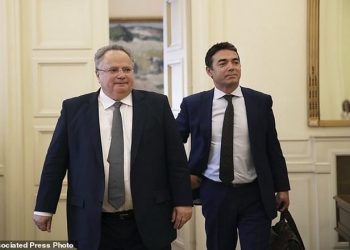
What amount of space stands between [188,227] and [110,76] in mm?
2010

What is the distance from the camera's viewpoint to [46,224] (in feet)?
7.09

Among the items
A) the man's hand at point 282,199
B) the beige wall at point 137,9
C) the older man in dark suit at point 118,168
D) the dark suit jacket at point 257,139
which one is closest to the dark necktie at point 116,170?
the older man in dark suit at point 118,168

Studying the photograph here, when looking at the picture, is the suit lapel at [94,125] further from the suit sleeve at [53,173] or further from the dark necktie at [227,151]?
the dark necktie at [227,151]

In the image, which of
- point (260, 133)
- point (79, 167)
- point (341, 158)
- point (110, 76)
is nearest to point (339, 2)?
point (341, 158)

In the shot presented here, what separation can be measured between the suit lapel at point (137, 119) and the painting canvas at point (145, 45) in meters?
3.36

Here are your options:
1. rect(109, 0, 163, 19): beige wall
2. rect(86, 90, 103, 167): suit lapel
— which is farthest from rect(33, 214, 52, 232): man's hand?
rect(109, 0, 163, 19): beige wall

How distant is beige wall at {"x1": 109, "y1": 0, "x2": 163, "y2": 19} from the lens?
554 centimetres

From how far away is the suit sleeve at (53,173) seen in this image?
2152mm

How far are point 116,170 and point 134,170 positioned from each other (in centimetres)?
8

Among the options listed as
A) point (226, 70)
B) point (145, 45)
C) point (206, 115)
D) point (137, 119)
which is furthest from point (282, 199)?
point (145, 45)

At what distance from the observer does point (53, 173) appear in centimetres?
216

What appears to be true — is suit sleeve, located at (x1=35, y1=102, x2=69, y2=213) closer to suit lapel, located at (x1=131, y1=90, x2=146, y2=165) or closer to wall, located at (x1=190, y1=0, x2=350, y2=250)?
suit lapel, located at (x1=131, y1=90, x2=146, y2=165)

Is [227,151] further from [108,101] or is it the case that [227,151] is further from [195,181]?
[108,101]

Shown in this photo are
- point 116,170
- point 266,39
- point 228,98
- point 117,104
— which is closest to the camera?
point 116,170
